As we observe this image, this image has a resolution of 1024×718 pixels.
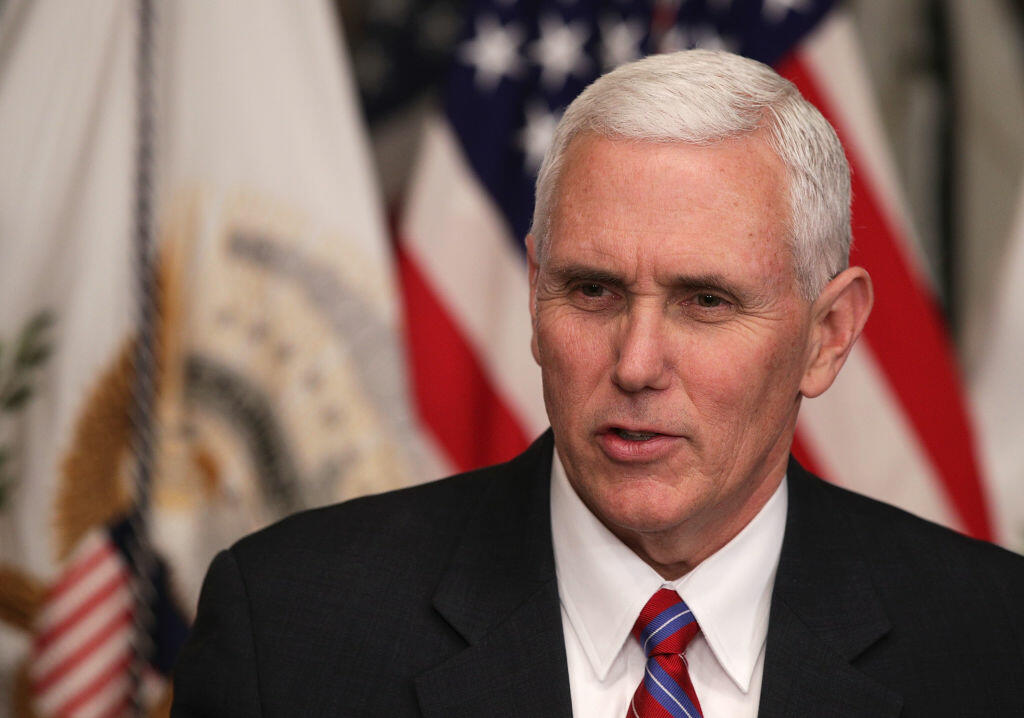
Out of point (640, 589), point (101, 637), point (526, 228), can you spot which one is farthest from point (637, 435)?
point (101, 637)

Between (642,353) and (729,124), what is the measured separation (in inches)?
12.7

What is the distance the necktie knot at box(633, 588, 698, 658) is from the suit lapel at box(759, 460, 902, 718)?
0.39 ft

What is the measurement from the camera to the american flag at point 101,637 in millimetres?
2824

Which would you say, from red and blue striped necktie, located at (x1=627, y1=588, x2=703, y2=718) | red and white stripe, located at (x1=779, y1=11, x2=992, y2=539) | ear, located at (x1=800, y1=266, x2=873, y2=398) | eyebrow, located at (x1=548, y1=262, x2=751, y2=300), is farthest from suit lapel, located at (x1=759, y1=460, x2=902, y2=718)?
red and white stripe, located at (x1=779, y1=11, x2=992, y2=539)

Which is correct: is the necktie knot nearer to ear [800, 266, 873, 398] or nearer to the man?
the man

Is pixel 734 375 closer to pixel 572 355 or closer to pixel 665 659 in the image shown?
pixel 572 355

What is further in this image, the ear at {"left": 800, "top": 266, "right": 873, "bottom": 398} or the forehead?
the ear at {"left": 800, "top": 266, "right": 873, "bottom": 398}

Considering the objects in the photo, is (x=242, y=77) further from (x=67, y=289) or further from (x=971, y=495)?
→ (x=971, y=495)

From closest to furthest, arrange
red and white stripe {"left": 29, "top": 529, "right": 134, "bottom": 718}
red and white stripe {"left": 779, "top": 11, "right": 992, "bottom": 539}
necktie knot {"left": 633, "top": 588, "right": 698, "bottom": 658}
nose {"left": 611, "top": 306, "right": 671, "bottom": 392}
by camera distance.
A: nose {"left": 611, "top": 306, "right": 671, "bottom": 392} < necktie knot {"left": 633, "top": 588, "right": 698, "bottom": 658} < red and white stripe {"left": 29, "top": 529, "right": 134, "bottom": 718} < red and white stripe {"left": 779, "top": 11, "right": 992, "bottom": 539}

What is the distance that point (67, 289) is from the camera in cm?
293

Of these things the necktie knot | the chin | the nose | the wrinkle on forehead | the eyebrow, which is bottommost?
the necktie knot

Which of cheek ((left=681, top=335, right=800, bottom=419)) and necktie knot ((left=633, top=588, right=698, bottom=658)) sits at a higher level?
cheek ((left=681, top=335, right=800, bottom=419))

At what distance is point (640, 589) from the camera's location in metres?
1.58

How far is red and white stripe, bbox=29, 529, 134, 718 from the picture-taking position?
282cm
